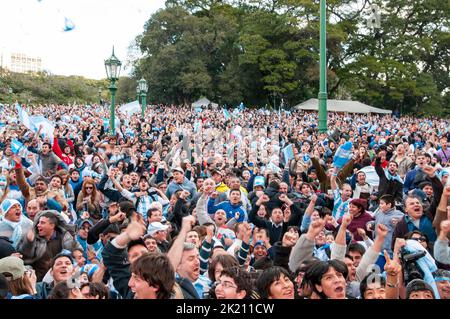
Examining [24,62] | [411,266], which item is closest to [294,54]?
[411,266]

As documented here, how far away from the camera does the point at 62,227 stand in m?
5.94

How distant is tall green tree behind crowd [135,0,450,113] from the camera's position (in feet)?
150

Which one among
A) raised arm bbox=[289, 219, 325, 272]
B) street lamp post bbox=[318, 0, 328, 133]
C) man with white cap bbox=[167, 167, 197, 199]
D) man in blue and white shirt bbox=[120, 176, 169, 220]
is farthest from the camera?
street lamp post bbox=[318, 0, 328, 133]

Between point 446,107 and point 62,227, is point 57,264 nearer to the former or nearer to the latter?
point 62,227

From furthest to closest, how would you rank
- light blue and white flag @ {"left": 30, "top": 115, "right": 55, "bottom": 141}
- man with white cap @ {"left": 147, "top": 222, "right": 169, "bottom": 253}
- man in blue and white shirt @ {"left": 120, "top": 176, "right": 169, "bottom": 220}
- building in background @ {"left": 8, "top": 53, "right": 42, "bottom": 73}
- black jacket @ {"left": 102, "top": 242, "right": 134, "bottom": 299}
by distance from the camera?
building in background @ {"left": 8, "top": 53, "right": 42, "bottom": 73}
light blue and white flag @ {"left": 30, "top": 115, "right": 55, "bottom": 141}
man in blue and white shirt @ {"left": 120, "top": 176, "right": 169, "bottom": 220}
man with white cap @ {"left": 147, "top": 222, "right": 169, "bottom": 253}
black jacket @ {"left": 102, "top": 242, "right": 134, "bottom": 299}

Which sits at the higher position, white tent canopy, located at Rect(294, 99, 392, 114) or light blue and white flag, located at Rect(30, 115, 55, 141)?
white tent canopy, located at Rect(294, 99, 392, 114)

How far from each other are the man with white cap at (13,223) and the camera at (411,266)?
3.66m

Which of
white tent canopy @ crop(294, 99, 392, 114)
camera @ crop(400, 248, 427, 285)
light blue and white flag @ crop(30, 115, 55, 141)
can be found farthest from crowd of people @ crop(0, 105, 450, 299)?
white tent canopy @ crop(294, 99, 392, 114)

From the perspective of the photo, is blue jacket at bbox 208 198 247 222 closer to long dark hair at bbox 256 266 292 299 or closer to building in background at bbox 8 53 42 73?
long dark hair at bbox 256 266 292 299

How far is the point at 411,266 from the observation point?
4.28m

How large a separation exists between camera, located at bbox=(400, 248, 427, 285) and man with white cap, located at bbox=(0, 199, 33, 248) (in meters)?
3.66

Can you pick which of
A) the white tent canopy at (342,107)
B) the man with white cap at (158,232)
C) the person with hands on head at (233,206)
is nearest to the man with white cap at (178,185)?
the person with hands on head at (233,206)

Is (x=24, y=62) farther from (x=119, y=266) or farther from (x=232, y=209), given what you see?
(x=119, y=266)

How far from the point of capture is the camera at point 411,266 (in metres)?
4.23
